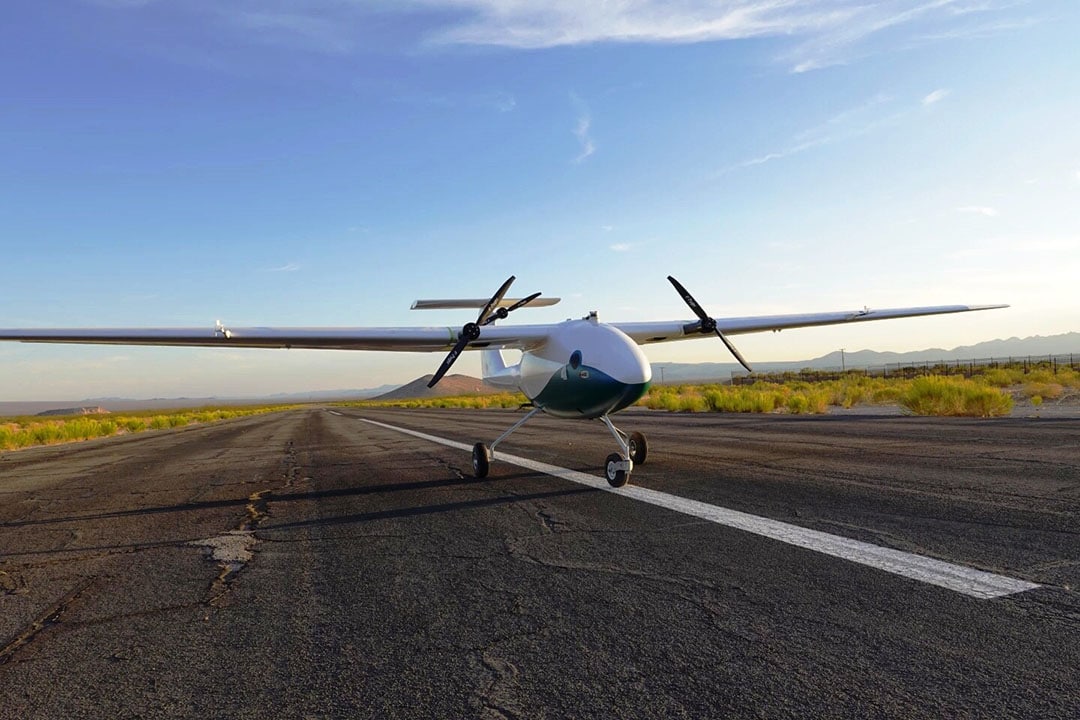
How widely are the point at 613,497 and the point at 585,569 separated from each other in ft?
10.6

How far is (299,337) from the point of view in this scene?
10867 millimetres

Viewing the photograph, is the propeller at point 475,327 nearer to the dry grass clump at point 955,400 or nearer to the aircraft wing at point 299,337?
the aircraft wing at point 299,337

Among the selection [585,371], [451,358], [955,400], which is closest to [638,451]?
[585,371]

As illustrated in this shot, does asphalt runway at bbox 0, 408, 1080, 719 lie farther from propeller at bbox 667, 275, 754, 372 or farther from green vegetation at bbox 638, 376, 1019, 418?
green vegetation at bbox 638, 376, 1019, 418

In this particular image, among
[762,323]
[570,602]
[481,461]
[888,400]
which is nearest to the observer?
[570,602]

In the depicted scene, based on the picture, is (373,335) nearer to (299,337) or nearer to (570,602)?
(299,337)

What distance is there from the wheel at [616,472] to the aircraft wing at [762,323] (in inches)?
167

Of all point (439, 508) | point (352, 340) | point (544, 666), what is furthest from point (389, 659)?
point (352, 340)

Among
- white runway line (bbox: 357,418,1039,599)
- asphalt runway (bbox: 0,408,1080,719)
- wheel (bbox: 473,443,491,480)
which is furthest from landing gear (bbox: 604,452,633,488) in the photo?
wheel (bbox: 473,443,491,480)

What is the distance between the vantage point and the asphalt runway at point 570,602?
104 inches

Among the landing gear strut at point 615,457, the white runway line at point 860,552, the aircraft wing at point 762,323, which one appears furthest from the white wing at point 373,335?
the white runway line at point 860,552

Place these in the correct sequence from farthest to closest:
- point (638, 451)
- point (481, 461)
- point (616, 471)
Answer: point (638, 451) < point (481, 461) < point (616, 471)

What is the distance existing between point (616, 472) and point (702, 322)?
482cm

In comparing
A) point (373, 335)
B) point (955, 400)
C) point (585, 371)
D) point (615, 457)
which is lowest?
point (955, 400)
